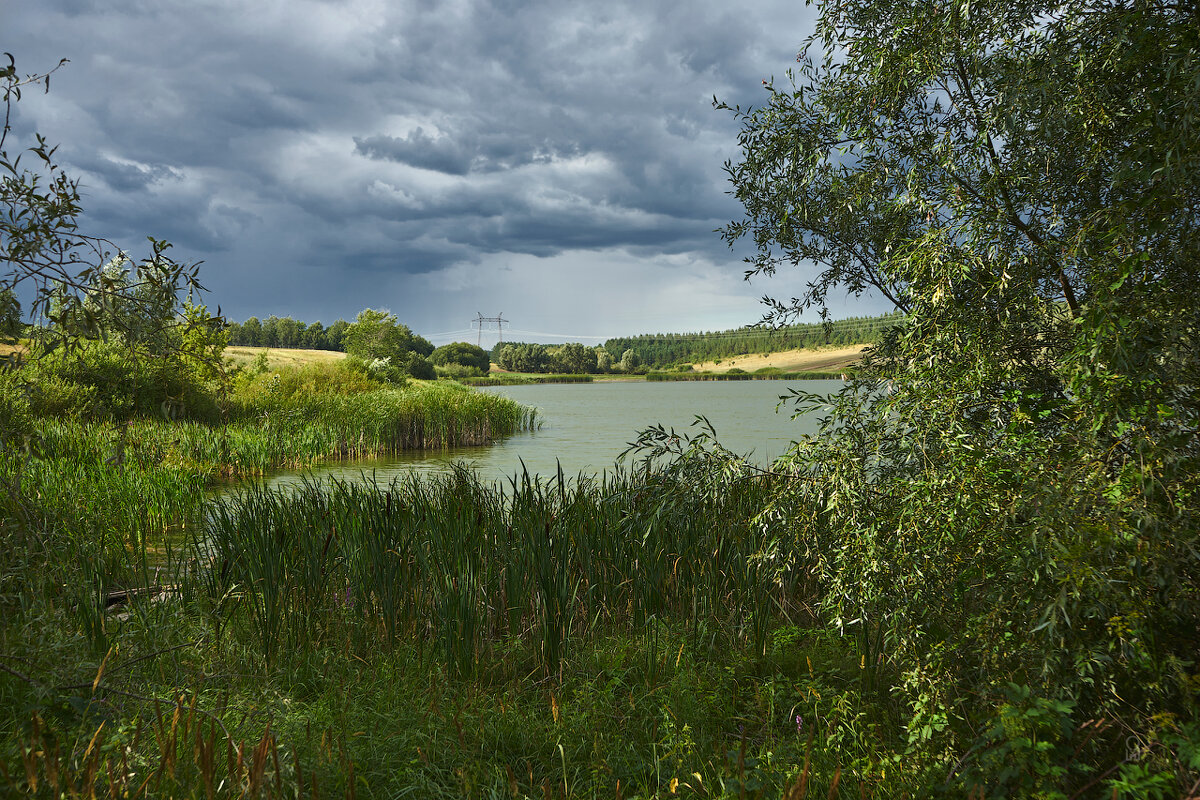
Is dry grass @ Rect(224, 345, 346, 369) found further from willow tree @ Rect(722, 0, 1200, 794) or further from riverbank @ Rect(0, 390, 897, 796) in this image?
willow tree @ Rect(722, 0, 1200, 794)

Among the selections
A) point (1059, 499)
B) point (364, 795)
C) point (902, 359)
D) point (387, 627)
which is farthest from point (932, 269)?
point (387, 627)

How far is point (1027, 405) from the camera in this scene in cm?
392

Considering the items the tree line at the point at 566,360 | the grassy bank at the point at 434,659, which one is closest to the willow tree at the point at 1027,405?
the grassy bank at the point at 434,659

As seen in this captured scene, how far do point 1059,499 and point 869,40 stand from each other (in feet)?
11.0

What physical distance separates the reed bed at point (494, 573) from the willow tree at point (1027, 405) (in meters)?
0.99

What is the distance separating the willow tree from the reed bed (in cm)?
99

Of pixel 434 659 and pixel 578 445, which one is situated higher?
pixel 434 659

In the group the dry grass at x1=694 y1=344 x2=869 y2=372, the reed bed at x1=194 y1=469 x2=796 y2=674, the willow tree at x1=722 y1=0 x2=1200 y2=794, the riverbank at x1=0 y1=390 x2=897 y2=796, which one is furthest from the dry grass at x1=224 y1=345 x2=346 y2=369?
the dry grass at x1=694 y1=344 x2=869 y2=372

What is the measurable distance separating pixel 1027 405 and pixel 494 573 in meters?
3.86

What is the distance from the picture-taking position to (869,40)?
4660 millimetres

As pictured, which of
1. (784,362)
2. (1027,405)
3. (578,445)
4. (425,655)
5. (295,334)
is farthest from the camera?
(295,334)

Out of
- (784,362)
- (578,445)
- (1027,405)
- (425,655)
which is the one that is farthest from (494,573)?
(784,362)

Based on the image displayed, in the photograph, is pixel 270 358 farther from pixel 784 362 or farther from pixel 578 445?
pixel 784 362

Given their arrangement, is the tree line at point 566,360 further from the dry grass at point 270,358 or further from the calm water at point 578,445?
the calm water at point 578,445
